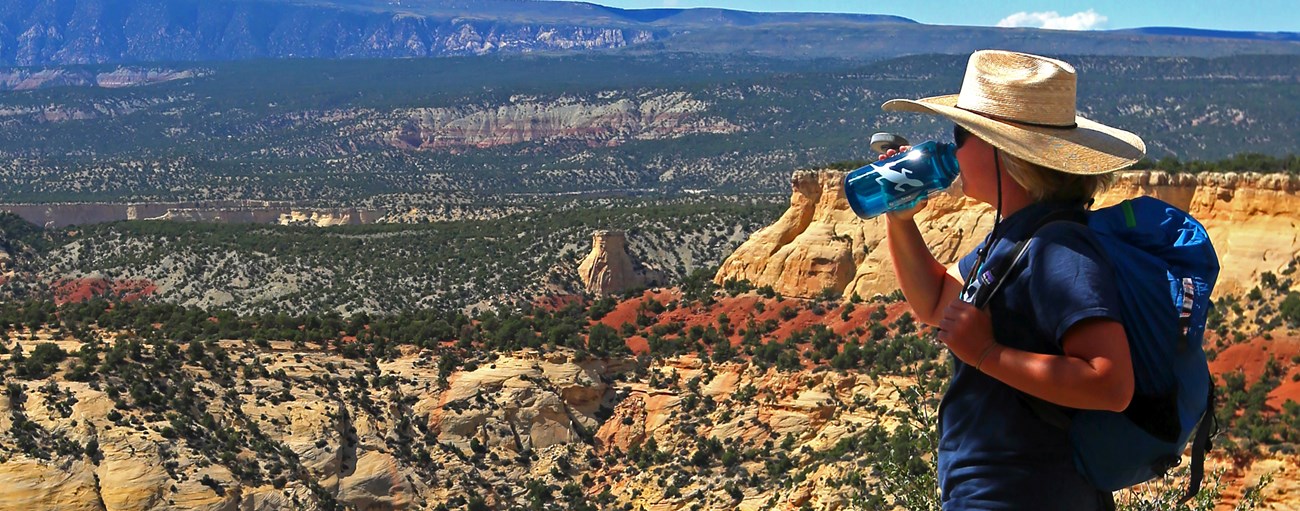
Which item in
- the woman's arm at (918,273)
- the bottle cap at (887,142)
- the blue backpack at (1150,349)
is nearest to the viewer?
the blue backpack at (1150,349)

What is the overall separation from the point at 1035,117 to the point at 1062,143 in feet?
0.47

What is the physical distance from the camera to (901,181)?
15.0 ft

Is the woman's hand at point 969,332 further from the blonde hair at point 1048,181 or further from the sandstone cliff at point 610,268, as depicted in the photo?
the sandstone cliff at point 610,268

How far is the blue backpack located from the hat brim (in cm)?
16

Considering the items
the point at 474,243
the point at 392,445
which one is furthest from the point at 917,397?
the point at 474,243

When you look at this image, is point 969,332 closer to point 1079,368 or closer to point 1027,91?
point 1079,368

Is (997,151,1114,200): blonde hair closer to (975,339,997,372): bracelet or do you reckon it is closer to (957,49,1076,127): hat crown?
(957,49,1076,127): hat crown

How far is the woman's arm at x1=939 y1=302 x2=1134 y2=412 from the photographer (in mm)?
4098

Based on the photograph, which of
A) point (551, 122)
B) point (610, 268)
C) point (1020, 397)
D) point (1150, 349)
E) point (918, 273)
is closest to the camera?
point (1150, 349)

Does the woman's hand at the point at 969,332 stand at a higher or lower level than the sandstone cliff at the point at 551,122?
higher

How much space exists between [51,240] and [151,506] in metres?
54.0

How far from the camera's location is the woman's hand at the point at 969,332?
427 centimetres

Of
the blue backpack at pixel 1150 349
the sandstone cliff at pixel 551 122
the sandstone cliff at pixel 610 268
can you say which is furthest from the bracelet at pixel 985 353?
the sandstone cliff at pixel 551 122

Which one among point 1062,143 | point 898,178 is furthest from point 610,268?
point 1062,143
